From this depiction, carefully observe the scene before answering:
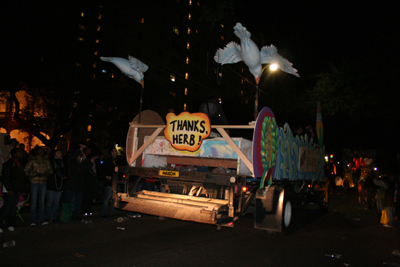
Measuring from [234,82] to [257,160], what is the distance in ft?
205

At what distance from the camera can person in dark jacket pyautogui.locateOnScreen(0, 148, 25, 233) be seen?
7.18 metres

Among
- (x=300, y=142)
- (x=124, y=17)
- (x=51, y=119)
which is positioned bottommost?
(x=300, y=142)

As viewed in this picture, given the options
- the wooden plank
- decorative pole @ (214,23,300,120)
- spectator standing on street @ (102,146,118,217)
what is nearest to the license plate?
the wooden plank

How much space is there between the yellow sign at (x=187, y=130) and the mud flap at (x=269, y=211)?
1616 mm

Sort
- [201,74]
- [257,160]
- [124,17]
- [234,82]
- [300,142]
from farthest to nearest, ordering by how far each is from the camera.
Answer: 1. [234,82]
2. [201,74]
3. [124,17]
4. [300,142]
5. [257,160]

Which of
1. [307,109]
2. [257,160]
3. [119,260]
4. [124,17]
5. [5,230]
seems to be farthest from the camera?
[124,17]

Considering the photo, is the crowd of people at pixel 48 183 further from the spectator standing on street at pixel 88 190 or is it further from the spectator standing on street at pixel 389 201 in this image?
the spectator standing on street at pixel 389 201

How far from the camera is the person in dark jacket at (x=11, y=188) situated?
718cm

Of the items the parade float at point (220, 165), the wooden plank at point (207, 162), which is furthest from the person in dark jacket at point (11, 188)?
the wooden plank at point (207, 162)

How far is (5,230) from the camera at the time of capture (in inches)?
274

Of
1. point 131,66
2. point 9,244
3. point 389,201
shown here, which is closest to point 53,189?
point 9,244

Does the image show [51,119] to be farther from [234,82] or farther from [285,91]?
[234,82]

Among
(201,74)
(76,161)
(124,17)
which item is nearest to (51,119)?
(76,161)

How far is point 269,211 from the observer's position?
6785 millimetres
